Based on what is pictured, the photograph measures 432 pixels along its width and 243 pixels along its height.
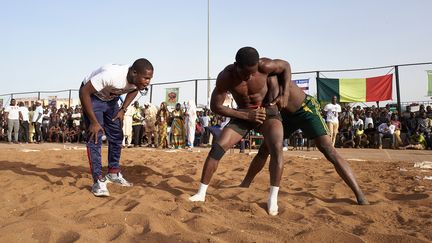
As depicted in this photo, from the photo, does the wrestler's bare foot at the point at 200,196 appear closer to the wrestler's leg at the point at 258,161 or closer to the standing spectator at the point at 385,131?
the wrestler's leg at the point at 258,161

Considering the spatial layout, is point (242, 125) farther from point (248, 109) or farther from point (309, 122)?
point (309, 122)

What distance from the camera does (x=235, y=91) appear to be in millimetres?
3750

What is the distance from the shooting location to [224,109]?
149 inches

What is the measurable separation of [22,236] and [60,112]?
62.0 ft

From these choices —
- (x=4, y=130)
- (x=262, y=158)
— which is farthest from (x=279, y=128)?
(x=4, y=130)

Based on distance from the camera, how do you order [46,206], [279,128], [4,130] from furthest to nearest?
1. [4,130]
2. [279,128]
3. [46,206]

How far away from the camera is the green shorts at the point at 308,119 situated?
391 cm

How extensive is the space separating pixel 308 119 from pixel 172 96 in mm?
16032

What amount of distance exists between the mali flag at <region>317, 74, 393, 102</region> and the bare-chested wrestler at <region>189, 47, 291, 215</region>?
12.2 metres

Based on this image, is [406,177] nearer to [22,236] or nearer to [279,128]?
[279,128]

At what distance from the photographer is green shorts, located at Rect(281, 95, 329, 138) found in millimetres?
3906

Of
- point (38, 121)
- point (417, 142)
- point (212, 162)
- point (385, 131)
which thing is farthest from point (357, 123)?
point (38, 121)

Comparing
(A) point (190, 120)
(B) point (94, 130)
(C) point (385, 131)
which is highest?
(A) point (190, 120)

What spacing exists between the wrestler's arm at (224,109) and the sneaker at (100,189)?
142 centimetres
